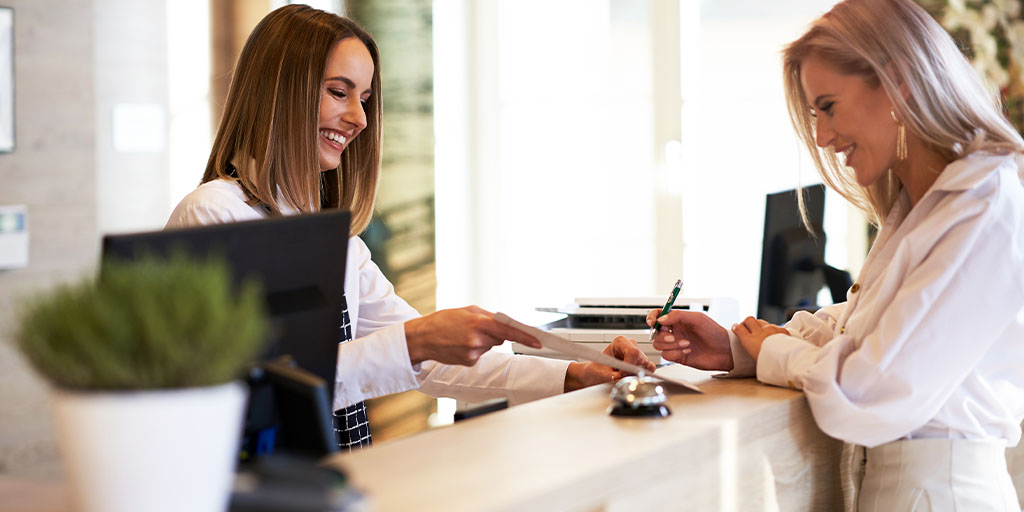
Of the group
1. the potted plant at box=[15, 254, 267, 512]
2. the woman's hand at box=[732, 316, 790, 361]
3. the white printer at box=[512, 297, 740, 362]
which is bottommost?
the white printer at box=[512, 297, 740, 362]

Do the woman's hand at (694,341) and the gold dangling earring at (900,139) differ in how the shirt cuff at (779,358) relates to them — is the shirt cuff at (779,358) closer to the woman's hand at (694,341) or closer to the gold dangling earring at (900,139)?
the woman's hand at (694,341)

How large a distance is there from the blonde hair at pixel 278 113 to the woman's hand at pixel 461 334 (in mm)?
466

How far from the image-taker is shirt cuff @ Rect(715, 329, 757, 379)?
5.74ft

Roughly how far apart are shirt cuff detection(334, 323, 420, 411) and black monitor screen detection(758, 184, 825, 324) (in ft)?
4.81

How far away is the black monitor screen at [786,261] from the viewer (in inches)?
118

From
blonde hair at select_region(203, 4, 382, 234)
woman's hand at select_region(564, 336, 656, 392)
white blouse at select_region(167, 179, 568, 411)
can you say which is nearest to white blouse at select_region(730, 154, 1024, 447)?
woman's hand at select_region(564, 336, 656, 392)

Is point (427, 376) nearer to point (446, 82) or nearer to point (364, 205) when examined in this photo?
point (364, 205)

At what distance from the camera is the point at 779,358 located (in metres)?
A: 1.61

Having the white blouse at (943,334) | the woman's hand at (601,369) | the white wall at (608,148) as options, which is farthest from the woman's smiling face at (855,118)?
the white wall at (608,148)

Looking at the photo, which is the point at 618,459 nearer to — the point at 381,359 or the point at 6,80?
the point at 381,359

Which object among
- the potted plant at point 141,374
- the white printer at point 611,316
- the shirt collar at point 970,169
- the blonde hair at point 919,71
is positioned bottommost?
the white printer at point 611,316

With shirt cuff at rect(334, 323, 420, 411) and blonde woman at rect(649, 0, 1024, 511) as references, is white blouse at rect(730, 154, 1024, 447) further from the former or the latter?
shirt cuff at rect(334, 323, 420, 411)

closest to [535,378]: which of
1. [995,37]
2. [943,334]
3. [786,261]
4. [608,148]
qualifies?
[943,334]

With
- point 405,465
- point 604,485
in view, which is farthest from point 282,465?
point 604,485
